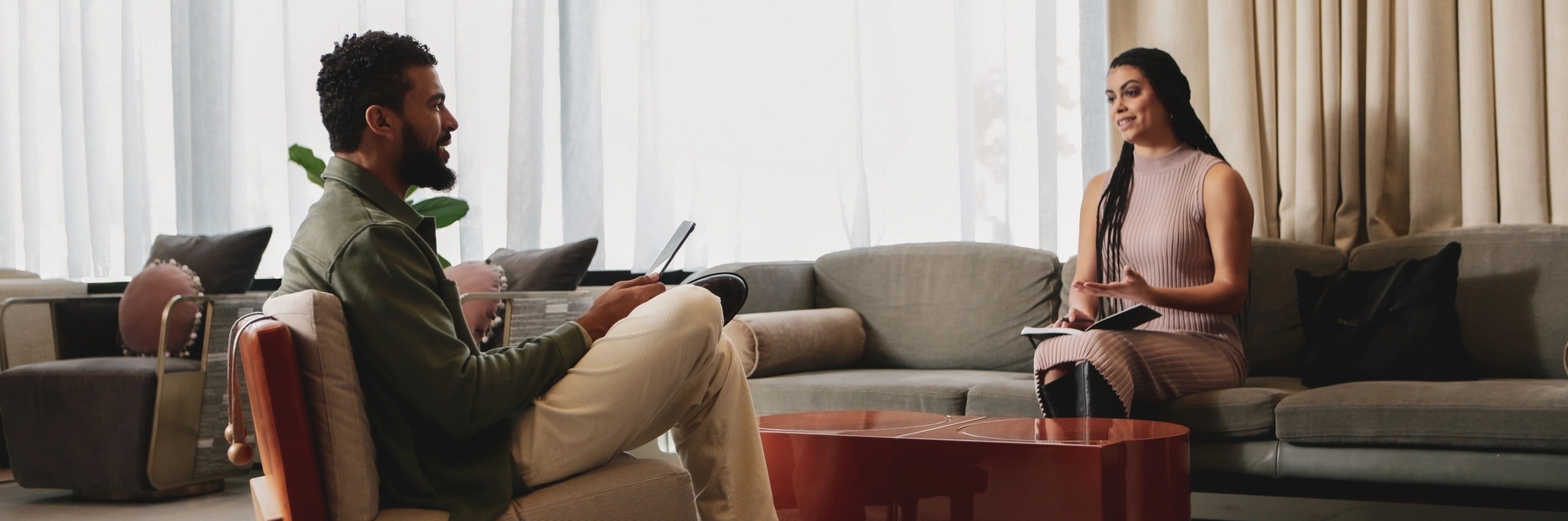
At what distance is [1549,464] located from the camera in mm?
2107

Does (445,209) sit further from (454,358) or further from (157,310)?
(454,358)

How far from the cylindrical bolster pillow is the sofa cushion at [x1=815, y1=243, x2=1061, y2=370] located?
0.36 feet

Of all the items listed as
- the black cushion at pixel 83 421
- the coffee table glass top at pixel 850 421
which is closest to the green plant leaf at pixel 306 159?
the black cushion at pixel 83 421

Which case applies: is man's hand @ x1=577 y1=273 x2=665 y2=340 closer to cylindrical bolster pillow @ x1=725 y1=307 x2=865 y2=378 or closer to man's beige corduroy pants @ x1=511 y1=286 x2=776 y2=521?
man's beige corduroy pants @ x1=511 y1=286 x2=776 y2=521

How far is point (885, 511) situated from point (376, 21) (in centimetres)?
317

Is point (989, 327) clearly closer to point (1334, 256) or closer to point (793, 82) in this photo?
point (1334, 256)

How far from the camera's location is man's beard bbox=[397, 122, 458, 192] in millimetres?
1674

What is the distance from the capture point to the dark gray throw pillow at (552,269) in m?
3.35

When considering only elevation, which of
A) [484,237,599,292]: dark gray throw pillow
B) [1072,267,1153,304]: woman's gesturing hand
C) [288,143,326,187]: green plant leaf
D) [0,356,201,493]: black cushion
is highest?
[288,143,326,187]: green plant leaf

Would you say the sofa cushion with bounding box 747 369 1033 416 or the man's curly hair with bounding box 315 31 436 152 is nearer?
the man's curly hair with bounding box 315 31 436 152

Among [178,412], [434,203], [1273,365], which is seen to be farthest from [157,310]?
[1273,365]

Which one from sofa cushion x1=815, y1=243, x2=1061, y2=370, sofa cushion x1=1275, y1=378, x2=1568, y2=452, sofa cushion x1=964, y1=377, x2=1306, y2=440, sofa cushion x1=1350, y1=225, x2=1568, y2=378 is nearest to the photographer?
sofa cushion x1=1275, y1=378, x2=1568, y2=452

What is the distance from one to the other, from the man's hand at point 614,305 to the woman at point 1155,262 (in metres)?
1.02

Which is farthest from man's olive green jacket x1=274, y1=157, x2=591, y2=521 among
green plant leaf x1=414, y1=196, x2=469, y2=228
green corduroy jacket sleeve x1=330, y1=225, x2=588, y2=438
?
green plant leaf x1=414, y1=196, x2=469, y2=228
